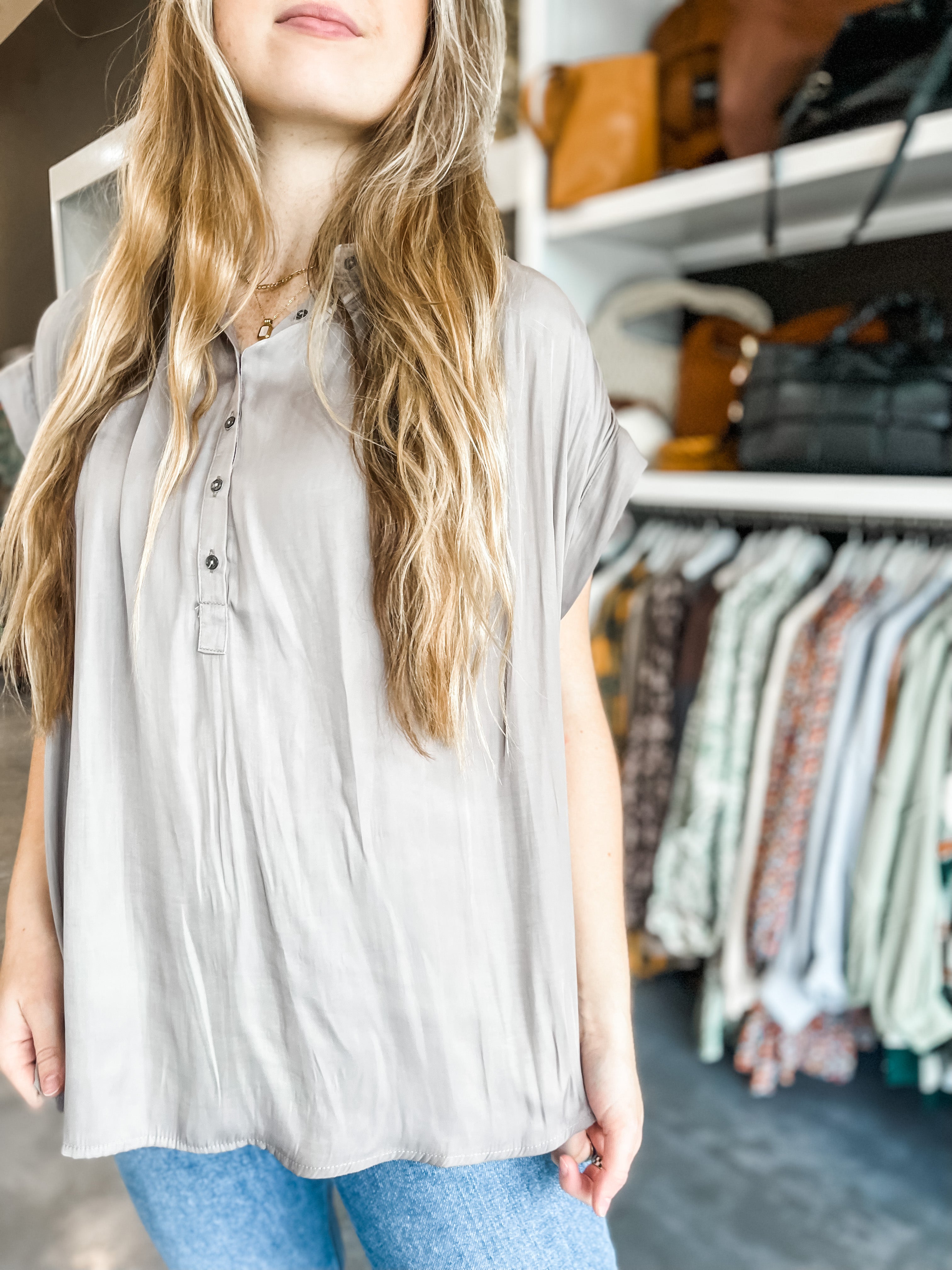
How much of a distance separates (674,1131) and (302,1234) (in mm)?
455

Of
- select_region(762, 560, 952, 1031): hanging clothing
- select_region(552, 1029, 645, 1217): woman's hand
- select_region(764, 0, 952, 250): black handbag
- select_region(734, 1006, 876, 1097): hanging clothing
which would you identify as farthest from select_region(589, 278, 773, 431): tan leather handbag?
select_region(734, 1006, 876, 1097): hanging clothing

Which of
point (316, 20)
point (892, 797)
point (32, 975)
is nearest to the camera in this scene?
point (316, 20)

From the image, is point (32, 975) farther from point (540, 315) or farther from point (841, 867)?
point (841, 867)

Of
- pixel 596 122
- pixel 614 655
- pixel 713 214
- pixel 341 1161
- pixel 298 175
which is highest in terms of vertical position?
pixel 596 122

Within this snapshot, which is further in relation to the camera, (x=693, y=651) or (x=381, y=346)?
(x=693, y=651)

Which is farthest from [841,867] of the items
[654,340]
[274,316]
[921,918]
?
[274,316]

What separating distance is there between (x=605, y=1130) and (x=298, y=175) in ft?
1.93

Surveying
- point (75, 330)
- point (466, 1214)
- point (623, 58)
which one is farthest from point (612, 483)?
point (623, 58)

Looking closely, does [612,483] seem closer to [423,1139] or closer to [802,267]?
[423,1139]

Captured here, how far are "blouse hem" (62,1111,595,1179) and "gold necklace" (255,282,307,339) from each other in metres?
0.47

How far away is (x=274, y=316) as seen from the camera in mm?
513

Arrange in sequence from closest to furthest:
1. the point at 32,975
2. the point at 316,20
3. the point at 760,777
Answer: the point at 316,20
the point at 32,975
the point at 760,777

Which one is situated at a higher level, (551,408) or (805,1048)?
(551,408)

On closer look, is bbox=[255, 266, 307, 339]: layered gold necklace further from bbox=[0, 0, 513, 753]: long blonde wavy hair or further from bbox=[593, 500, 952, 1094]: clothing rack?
bbox=[593, 500, 952, 1094]: clothing rack
